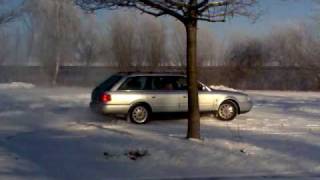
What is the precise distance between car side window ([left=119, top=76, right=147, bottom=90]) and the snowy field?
3.37ft

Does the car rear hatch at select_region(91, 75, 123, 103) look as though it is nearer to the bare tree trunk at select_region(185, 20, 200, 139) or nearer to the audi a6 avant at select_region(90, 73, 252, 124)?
the audi a6 avant at select_region(90, 73, 252, 124)

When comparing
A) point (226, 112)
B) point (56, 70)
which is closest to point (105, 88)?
point (226, 112)

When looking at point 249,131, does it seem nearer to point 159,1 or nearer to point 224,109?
point 224,109

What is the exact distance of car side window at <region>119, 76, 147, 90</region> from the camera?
15935mm

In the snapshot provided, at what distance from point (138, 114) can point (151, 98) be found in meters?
0.60

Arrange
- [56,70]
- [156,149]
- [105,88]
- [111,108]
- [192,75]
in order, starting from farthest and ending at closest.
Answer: [56,70]
[105,88]
[111,108]
[192,75]
[156,149]

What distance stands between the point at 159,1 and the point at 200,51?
40772mm

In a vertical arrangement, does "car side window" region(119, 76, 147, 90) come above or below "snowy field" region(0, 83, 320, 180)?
above

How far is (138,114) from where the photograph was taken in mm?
15898

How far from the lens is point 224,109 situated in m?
16.9

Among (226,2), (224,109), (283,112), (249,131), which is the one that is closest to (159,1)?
(226,2)

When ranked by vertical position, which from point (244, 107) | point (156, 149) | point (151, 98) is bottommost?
point (156, 149)

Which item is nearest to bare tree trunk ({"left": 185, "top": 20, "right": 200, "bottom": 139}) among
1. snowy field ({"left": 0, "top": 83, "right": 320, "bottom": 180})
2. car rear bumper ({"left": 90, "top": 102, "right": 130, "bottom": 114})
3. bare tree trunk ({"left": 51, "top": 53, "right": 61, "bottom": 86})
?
snowy field ({"left": 0, "top": 83, "right": 320, "bottom": 180})

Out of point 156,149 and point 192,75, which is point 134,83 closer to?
point 192,75
